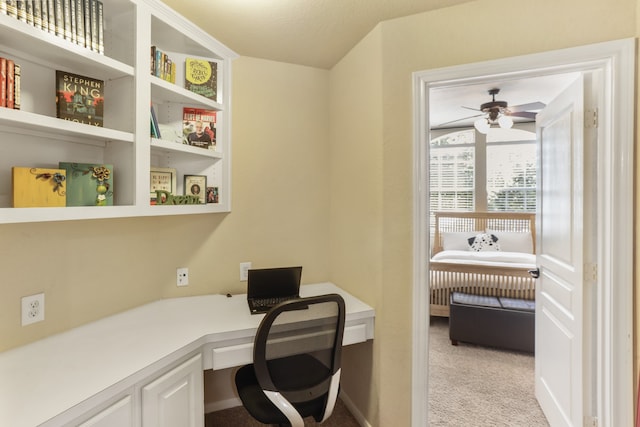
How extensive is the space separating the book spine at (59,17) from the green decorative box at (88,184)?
489 mm

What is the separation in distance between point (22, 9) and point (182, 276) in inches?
57.1

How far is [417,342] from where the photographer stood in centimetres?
171

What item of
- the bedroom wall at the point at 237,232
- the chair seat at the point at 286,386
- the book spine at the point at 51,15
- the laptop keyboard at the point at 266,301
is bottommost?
the chair seat at the point at 286,386

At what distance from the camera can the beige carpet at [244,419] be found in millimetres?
2021

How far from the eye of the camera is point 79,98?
129cm

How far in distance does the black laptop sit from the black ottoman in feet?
6.52

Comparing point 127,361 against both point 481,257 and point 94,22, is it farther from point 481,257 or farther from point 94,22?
point 481,257

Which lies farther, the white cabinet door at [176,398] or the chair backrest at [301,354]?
the chair backrest at [301,354]

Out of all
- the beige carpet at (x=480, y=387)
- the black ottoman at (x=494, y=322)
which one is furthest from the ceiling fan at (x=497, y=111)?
the beige carpet at (x=480, y=387)

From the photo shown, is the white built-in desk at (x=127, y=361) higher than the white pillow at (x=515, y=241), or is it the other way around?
the white pillow at (x=515, y=241)

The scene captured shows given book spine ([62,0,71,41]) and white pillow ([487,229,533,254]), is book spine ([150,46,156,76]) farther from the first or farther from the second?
white pillow ([487,229,533,254])

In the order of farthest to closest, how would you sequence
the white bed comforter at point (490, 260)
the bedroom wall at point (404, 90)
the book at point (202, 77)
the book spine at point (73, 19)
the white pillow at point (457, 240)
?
the white pillow at point (457, 240)
the white bed comforter at point (490, 260)
the book at point (202, 77)
the bedroom wall at point (404, 90)
the book spine at point (73, 19)

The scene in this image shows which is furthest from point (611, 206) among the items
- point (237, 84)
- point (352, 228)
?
point (237, 84)

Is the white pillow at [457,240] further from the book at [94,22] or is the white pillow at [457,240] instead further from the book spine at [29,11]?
the book spine at [29,11]
